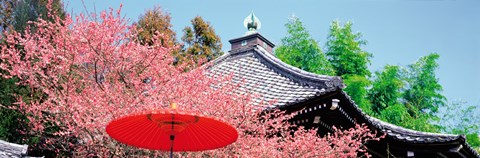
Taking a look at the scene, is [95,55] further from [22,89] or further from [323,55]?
[323,55]

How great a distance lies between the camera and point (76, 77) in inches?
297

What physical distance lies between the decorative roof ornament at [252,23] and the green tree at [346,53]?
6032 mm

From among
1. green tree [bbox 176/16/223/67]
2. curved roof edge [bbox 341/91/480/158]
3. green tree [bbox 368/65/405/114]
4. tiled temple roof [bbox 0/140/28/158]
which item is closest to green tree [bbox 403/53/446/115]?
green tree [bbox 368/65/405/114]

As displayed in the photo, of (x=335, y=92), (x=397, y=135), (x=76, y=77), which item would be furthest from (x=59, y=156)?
(x=397, y=135)

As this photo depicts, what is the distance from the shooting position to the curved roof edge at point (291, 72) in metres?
8.41

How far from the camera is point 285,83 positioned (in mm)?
9477

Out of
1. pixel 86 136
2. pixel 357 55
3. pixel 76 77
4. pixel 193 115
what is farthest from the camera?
pixel 357 55

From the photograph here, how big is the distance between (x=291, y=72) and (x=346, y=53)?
31.3 ft

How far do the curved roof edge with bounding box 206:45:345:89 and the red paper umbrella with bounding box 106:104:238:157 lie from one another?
10.5ft

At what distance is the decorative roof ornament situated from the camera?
13.3 metres

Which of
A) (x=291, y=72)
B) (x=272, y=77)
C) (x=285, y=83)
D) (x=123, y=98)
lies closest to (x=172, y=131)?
(x=123, y=98)

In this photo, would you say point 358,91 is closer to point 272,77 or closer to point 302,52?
point 302,52

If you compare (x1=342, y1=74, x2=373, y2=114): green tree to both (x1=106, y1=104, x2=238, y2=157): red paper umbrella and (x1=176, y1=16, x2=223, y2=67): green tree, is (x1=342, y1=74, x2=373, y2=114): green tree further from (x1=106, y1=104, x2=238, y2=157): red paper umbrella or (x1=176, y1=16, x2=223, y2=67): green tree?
(x1=106, y1=104, x2=238, y2=157): red paper umbrella

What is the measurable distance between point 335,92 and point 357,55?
39.5ft
